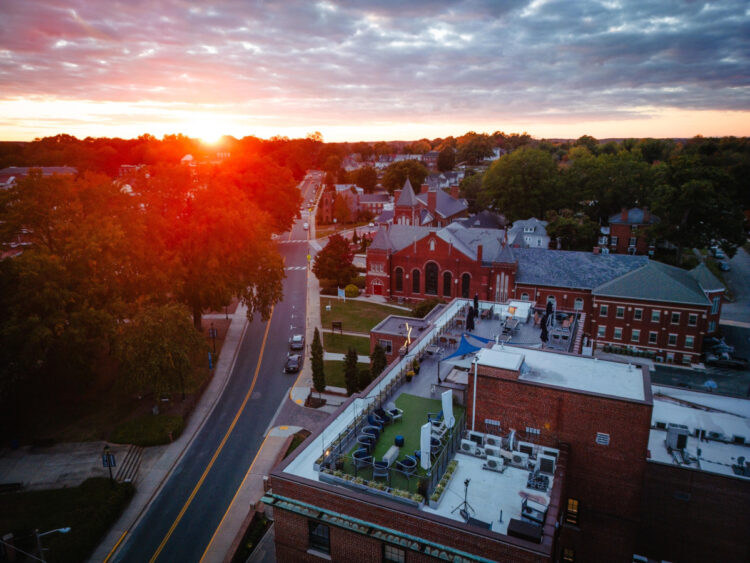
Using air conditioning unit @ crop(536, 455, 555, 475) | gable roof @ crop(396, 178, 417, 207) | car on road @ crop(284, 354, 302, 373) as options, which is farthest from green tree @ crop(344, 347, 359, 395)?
gable roof @ crop(396, 178, 417, 207)

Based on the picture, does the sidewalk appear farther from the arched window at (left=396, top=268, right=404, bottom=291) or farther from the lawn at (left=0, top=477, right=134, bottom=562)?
the arched window at (left=396, top=268, right=404, bottom=291)

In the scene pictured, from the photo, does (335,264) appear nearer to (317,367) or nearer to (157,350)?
(317,367)

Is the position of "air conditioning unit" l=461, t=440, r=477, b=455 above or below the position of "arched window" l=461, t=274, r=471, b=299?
above

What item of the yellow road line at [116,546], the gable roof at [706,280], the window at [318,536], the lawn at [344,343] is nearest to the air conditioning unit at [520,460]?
the window at [318,536]

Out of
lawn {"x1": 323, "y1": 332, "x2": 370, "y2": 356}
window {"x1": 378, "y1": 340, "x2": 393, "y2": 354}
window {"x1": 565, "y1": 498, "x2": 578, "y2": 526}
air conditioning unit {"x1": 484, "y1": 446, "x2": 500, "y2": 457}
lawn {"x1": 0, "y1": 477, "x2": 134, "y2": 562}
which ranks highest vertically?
air conditioning unit {"x1": 484, "y1": 446, "x2": 500, "y2": 457}

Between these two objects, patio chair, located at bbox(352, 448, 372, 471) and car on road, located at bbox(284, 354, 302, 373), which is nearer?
patio chair, located at bbox(352, 448, 372, 471)

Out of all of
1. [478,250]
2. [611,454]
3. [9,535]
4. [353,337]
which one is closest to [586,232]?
[478,250]

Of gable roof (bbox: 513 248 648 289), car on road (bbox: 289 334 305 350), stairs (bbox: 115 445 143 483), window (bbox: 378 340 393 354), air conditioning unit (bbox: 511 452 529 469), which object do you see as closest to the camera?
air conditioning unit (bbox: 511 452 529 469)
